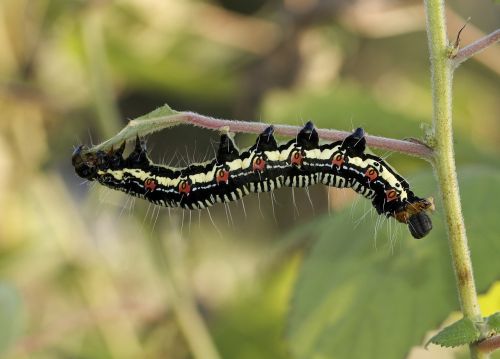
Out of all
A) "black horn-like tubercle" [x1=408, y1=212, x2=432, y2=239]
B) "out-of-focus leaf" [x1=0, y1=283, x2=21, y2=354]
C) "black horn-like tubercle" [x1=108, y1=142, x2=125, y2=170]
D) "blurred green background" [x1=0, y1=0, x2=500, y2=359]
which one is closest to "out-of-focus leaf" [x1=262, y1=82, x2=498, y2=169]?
"blurred green background" [x1=0, y1=0, x2=500, y2=359]

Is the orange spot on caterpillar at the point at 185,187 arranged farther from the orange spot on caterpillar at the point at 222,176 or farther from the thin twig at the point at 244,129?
the thin twig at the point at 244,129

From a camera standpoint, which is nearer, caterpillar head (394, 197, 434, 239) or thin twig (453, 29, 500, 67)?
thin twig (453, 29, 500, 67)

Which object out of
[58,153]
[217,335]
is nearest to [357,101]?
[217,335]

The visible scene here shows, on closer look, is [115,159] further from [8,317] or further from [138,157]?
[8,317]

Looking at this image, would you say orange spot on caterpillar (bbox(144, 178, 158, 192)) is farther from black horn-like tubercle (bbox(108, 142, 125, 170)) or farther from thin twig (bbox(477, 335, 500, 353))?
thin twig (bbox(477, 335, 500, 353))

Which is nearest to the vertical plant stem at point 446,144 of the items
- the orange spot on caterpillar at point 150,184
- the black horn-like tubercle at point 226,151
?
the black horn-like tubercle at point 226,151

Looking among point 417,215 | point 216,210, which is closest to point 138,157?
point 417,215
